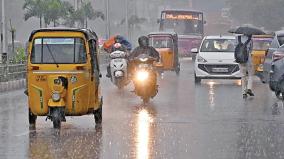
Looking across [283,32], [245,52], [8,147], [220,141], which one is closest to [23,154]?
[8,147]

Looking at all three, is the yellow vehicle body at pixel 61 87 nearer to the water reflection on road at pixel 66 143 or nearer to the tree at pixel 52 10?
the water reflection on road at pixel 66 143

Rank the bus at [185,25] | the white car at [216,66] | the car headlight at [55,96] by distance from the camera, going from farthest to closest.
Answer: the bus at [185,25]
the white car at [216,66]
the car headlight at [55,96]

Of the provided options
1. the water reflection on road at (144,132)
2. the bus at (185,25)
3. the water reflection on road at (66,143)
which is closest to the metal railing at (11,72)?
the water reflection on road at (144,132)

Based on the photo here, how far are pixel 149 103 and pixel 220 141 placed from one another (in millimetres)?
8283

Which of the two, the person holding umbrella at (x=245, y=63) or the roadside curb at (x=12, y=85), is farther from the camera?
the roadside curb at (x=12, y=85)

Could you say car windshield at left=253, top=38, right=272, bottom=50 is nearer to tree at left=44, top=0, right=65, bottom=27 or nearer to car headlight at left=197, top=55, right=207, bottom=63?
car headlight at left=197, top=55, right=207, bottom=63

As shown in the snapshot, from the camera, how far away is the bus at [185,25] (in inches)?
2349

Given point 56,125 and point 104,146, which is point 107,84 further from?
point 104,146

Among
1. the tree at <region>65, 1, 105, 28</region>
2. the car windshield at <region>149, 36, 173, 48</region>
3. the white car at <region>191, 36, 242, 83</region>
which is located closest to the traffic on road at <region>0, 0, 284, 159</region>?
the white car at <region>191, 36, 242, 83</region>

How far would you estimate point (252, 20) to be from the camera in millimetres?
98688

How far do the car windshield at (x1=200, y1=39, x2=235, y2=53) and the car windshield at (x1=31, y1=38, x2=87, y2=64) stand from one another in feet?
54.5

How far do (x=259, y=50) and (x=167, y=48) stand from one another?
758cm

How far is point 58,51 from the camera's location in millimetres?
15641

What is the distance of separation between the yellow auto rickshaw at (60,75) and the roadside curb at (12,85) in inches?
515
